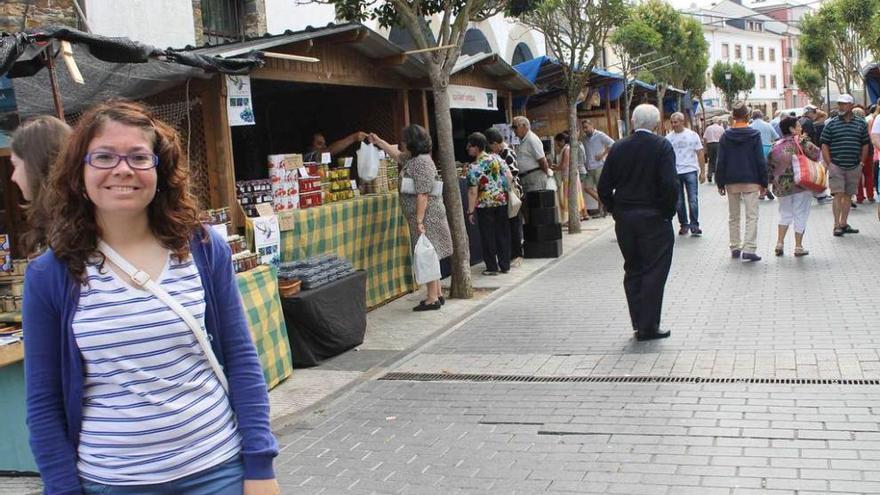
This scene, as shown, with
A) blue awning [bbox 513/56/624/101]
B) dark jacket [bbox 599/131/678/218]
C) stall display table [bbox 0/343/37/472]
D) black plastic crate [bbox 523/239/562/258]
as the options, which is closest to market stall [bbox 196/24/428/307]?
black plastic crate [bbox 523/239/562/258]

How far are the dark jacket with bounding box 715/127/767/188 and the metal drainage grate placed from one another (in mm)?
5250

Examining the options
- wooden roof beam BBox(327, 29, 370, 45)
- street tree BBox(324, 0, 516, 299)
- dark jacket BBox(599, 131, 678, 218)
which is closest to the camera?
dark jacket BBox(599, 131, 678, 218)

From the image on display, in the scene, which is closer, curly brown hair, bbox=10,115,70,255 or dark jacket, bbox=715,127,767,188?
curly brown hair, bbox=10,115,70,255

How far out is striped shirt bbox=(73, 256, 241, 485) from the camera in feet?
7.63

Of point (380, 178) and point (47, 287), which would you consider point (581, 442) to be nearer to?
point (47, 287)

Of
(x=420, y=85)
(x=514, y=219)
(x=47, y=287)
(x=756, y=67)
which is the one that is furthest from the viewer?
(x=756, y=67)

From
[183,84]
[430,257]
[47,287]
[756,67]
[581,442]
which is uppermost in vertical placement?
[756,67]

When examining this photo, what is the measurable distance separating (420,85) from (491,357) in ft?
16.7

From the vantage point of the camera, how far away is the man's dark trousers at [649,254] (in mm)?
7332

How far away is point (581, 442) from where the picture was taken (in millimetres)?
5145

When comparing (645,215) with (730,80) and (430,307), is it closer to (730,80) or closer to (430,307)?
(430,307)

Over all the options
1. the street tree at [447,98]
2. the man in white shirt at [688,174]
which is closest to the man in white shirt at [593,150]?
the man in white shirt at [688,174]

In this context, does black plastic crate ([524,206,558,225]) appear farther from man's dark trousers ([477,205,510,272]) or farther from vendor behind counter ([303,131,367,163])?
vendor behind counter ([303,131,367,163])

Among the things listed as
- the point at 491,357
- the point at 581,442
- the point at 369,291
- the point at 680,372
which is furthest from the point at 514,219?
the point at 581,442
